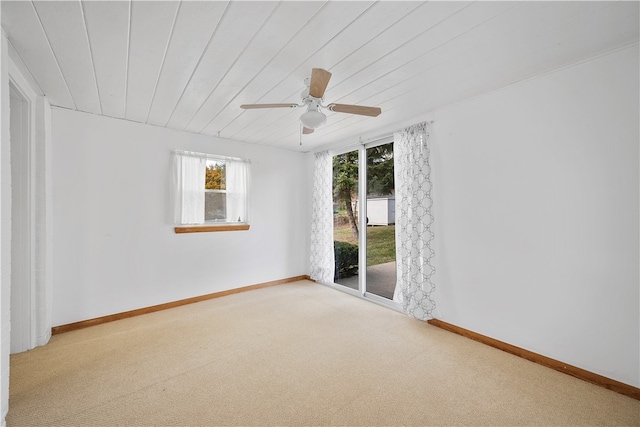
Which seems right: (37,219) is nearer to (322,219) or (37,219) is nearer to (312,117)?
(312,117)

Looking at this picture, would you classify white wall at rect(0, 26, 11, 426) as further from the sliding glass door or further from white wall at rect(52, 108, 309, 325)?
the sliding glass door

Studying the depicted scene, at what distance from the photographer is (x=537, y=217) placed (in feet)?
6.87

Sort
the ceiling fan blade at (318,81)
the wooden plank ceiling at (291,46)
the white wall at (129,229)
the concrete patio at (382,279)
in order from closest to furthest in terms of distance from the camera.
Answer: the wooden plank ceiling at (291,46), the ceiling fan blade at (318,81), the white wall at (129,229), the concrete patio at (382,279)

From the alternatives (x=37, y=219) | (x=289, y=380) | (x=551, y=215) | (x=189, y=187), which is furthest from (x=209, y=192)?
(x=551, y=215)

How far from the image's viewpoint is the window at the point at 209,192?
3.27 metres

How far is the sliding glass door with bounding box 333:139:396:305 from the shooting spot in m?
3.40

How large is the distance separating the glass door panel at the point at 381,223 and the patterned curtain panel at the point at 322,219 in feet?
2.16

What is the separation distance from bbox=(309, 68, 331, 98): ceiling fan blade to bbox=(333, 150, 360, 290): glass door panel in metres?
2.09

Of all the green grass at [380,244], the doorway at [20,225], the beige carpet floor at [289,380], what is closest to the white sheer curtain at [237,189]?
the beige carpet floor at [289,380]

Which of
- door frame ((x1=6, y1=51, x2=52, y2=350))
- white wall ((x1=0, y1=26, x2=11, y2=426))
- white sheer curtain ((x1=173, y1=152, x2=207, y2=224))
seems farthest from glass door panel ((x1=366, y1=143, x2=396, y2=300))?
door frame ((x1=6, y1=51, x2=52, y2=350))

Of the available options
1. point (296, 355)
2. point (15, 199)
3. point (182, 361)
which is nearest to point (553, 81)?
point (296, 355)

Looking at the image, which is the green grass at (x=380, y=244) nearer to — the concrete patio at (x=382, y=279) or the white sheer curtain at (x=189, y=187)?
the concrete patio at (x=382, y=279)

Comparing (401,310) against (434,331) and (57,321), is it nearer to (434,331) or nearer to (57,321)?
(434,331)

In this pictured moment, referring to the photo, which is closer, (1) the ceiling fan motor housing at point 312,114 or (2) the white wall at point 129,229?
(1) the ceiling fan motor housing at point 312,114
